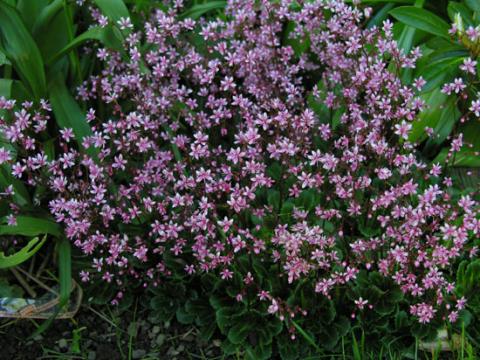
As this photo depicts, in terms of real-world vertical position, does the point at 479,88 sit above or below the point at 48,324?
above

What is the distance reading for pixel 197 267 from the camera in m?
3.50

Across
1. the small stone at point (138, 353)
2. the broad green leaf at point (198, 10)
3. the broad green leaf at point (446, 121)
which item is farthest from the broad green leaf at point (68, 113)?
the broad green leaf at point (446, 121)

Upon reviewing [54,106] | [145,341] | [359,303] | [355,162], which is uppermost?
[54,106]

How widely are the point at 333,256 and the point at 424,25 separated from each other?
62.3 inches

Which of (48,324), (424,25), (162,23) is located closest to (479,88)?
(424,25)

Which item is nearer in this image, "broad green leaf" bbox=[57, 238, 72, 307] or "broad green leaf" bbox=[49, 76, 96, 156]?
"broad green leaf" bbox=[57, 238, 72, 307]

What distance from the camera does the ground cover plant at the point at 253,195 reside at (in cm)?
323

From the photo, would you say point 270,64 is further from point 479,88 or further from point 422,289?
point 422,289

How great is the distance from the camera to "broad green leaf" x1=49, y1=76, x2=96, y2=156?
3900 millimetres

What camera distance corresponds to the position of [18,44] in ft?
12.4

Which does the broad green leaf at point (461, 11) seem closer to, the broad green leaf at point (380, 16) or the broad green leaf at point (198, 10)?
the broad green leaf at point (380, 16)

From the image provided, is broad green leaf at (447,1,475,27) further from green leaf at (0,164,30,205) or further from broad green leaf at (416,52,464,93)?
green leaf at (0,164,30,205)

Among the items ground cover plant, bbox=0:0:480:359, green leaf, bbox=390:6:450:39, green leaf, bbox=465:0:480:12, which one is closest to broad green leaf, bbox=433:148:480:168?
ground cover plant, bbox=0:0:480:359

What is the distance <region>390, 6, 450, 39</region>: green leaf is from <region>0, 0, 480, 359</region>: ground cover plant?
1 cm
